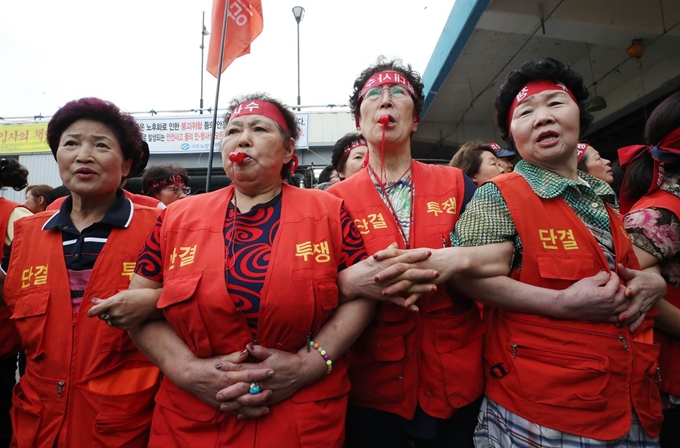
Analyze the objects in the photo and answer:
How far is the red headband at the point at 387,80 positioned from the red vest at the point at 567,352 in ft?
2.72

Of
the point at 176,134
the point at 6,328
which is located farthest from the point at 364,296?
the point at 176,134

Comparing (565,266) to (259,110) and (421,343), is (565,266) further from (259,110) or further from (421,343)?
(259,110)

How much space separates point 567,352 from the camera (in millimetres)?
1480

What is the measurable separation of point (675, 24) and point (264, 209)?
6210 millimetres

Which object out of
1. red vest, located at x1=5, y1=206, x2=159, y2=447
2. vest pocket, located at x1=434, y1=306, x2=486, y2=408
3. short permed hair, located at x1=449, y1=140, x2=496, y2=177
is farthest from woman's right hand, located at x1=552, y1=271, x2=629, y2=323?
short permed hair, located at x1=449, y1=140, x2=496, y2=177

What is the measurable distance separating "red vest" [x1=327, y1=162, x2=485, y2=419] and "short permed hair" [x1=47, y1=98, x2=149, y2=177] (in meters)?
1.33

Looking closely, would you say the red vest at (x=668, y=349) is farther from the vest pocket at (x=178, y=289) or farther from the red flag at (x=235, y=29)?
the red flag at (x=235, y=29)

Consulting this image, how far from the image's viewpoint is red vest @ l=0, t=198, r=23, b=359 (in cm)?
217

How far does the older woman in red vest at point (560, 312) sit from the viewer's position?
4.79ft

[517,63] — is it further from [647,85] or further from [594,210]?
[594,210]

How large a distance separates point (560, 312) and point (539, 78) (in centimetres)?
109

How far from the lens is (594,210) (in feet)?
5.49

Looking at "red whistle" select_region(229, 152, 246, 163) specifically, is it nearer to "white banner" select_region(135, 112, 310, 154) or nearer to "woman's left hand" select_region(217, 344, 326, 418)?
"woman's left hand" select_region(217, 344, 326, 418)

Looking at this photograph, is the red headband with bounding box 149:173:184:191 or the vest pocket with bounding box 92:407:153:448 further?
the red headband with bounding box 149:173:184:191
